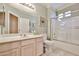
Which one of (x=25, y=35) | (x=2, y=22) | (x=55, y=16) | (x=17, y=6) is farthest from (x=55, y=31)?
(x=2, y=22)

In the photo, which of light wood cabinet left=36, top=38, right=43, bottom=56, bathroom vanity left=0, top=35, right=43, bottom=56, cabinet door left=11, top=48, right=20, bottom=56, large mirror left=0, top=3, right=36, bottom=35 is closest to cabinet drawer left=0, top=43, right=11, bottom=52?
bathroom vanity left=0, top=35, right=43, bottom=56

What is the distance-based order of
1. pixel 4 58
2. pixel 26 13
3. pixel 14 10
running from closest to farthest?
pixel 4 58, pixel 14 10, pixel 26 13

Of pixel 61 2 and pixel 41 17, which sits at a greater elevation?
pixel 61 2

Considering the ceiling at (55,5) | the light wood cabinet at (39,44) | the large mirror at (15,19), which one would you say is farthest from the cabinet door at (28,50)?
the ceiling at (55,5)

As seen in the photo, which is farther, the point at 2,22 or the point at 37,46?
the point at 37,46

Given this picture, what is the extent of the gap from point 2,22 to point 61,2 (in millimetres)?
986

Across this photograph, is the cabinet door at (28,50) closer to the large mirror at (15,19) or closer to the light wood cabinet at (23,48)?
the light wood cabinet at (23,48)

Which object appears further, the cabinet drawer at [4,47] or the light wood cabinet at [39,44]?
the light wood cabinet at [39,44]

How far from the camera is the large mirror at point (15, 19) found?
1.57m

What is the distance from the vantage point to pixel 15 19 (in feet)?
5.34

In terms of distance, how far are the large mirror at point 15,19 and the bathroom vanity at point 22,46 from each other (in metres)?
0.14

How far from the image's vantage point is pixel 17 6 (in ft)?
5.30

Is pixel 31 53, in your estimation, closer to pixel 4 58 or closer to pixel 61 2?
pixel 4 58

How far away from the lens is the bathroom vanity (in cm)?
143
